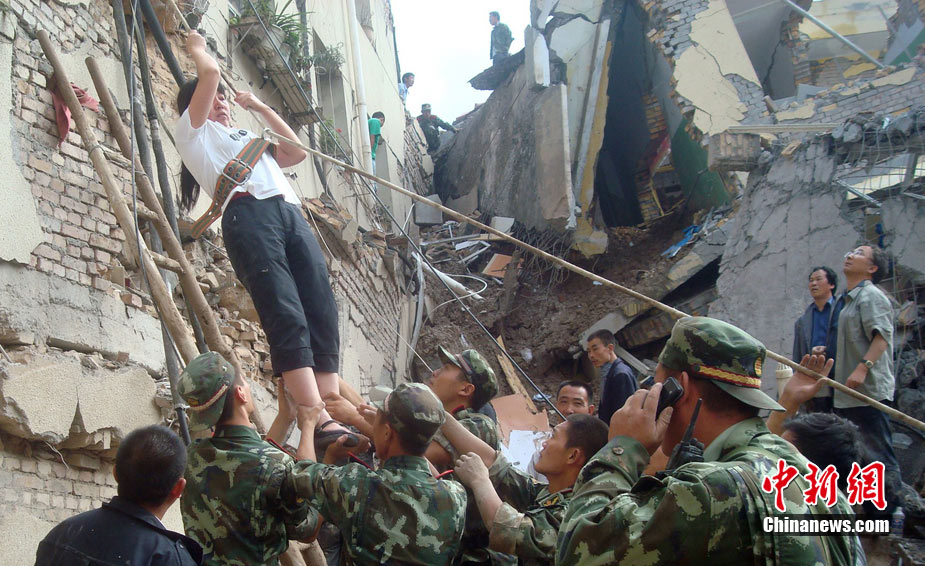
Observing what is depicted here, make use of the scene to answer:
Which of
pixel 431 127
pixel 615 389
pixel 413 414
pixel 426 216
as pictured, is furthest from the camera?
pixel 431 127

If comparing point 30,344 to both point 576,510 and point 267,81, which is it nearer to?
point 576,510

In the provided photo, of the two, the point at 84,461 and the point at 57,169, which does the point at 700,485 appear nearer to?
the point at 84,461

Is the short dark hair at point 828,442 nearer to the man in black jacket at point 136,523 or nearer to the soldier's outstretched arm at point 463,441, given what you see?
the soldier's outstretched arm at point 463,441

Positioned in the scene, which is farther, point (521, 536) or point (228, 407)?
point (228, 407)

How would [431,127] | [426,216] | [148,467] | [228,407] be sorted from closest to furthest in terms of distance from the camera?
[148,467], [228,407], [426,216], [431,127]

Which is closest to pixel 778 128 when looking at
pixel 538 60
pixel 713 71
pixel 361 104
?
pixel 713 71

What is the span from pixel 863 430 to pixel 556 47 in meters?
9.67

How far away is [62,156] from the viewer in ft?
12.3

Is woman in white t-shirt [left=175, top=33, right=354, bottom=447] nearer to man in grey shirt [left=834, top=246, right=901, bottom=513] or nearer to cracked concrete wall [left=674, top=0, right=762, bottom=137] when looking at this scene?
man in grey shirt [left=834, top=246, right=901, bottom=513]

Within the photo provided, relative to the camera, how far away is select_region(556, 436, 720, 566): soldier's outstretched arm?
163 cm

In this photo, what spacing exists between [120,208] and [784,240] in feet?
20.2

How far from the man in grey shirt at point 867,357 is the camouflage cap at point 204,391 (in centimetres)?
324

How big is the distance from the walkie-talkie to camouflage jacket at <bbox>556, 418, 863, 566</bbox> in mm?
80

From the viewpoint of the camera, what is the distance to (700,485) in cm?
165
